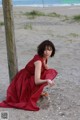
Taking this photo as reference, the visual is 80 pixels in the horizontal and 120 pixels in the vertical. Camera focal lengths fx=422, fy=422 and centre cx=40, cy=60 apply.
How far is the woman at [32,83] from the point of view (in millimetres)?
5473

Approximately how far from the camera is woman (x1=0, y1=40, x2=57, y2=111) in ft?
18.0

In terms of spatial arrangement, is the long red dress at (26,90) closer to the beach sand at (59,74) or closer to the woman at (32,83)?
the woman at (32,83)

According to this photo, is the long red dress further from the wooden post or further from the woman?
the wooden post

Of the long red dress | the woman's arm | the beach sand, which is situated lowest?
the beach sand

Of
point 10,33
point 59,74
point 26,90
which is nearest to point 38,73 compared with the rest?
point 26,90

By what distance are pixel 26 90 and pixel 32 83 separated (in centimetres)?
13

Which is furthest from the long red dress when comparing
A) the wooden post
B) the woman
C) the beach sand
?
the wooden post

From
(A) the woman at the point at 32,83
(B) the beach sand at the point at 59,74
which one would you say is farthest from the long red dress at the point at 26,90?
(B) the beach sand at the point at 59,74

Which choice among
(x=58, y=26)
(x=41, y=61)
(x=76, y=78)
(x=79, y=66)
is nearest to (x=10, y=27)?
(x=41, y=61)

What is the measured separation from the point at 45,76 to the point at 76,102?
0.64 m

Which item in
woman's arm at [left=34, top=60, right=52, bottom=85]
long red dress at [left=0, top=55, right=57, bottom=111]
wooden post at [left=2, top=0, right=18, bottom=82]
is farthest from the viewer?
wooden post at [left=2, top=0, right=18, bottom=82]

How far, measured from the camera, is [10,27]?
229 inches

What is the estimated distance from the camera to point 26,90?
5.58 metres

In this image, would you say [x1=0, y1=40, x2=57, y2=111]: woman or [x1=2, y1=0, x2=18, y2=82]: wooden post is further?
[x1=2, y1=0, x2=18, y2=82]: wooden post
